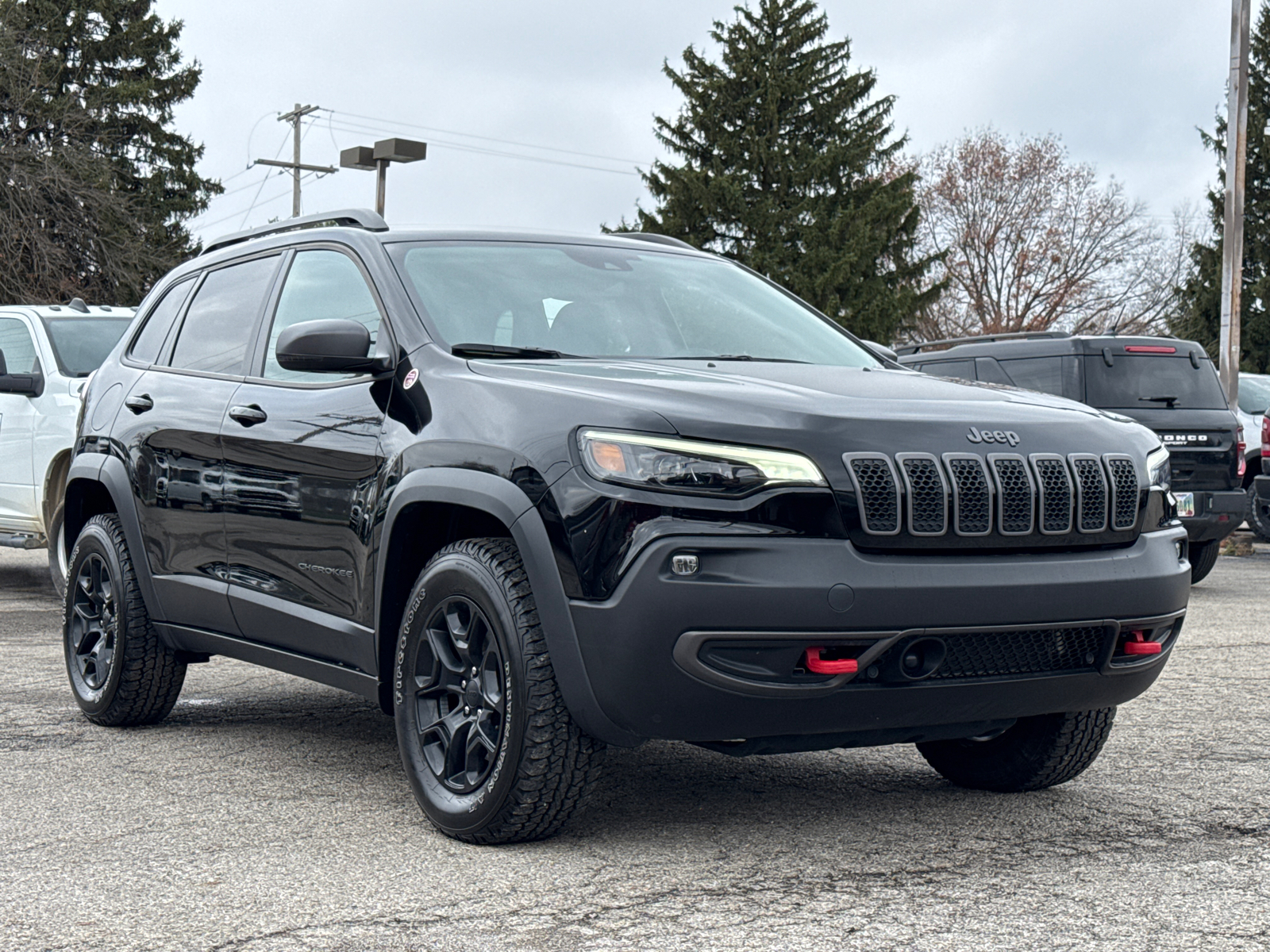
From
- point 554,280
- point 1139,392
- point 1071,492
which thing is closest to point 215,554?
point 554,280

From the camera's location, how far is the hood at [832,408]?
3.78 metres

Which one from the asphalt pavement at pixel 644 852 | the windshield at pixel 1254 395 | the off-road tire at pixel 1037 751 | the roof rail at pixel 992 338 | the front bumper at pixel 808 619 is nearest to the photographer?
the asphalt pavement at pixel 644 852

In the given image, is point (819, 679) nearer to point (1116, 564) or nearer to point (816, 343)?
point (1116, 564)

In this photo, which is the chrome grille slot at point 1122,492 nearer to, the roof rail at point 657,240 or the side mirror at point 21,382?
the roof rail at point 657,240

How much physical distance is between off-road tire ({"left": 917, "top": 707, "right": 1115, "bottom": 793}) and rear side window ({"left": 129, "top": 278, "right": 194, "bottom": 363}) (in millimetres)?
3368

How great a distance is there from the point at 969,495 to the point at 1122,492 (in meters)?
0.55

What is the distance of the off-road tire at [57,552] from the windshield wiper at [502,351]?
4.80 meters

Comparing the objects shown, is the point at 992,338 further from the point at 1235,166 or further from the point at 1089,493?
the point at 1089,493

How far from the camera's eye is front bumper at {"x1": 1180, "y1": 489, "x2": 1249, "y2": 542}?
11.4 m

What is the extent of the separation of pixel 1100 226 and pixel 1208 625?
46096 mm

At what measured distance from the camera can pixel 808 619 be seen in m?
3.65

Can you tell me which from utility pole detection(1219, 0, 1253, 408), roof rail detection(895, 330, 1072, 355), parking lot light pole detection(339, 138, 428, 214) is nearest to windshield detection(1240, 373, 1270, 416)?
utility pole detection(1219, 0, 1253, 408)

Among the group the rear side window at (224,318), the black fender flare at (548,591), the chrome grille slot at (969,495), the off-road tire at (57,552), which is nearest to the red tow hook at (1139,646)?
the chrome grille slot at (969,495)

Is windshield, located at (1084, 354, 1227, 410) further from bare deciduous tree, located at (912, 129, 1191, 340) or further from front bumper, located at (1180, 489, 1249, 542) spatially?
bare deciduous tree, located at (912, 129, 1191, 340)
